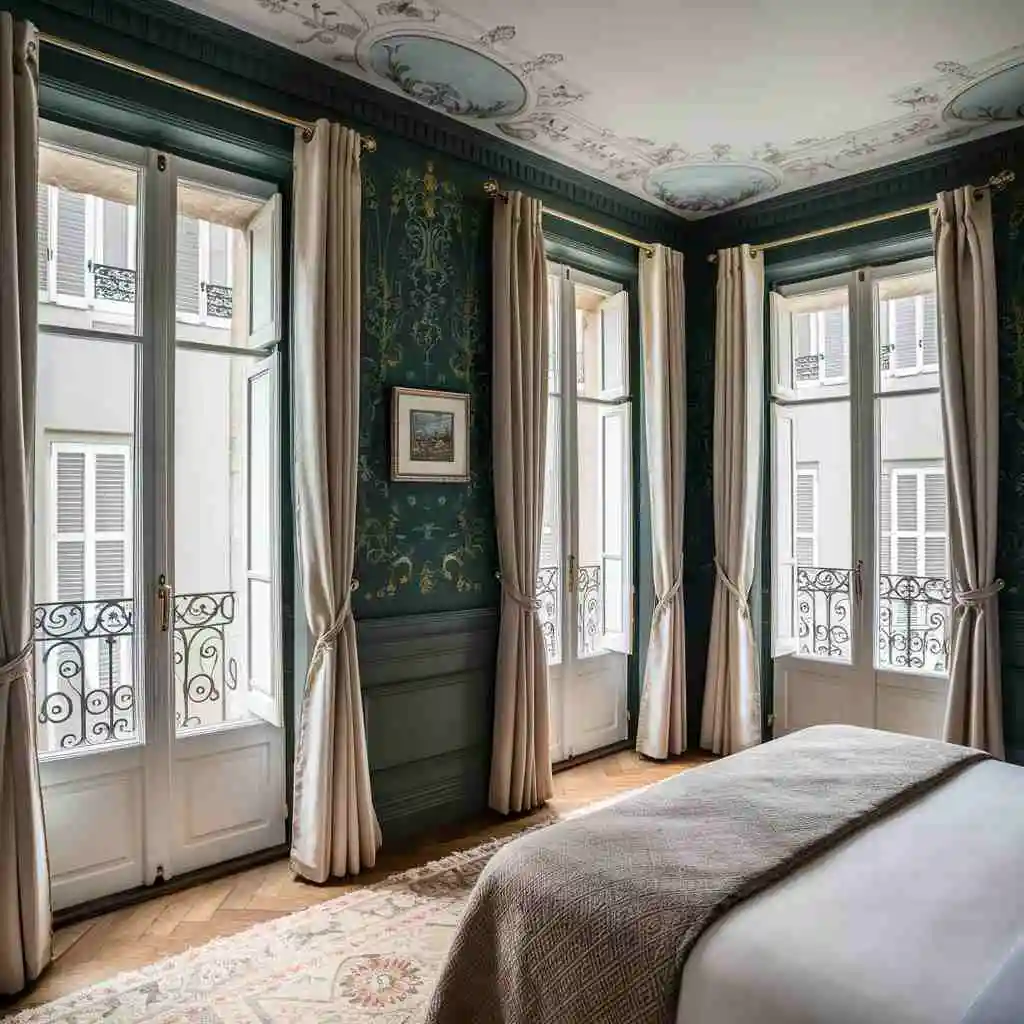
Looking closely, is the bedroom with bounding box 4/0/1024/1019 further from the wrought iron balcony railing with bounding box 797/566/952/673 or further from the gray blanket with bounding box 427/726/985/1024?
the gray blanket with bounding box 427/726/985/1024

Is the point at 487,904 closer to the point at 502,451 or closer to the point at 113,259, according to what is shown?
the point at 502,451

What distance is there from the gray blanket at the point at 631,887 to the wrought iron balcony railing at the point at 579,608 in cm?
195

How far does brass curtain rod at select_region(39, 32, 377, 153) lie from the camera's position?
7.83ft

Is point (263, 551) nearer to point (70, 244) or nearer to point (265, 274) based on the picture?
point (265, 274)

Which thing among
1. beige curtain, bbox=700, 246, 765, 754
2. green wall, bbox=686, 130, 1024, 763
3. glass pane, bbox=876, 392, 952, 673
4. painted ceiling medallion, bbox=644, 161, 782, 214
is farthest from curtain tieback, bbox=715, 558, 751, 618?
painted ceiling medallion, bbox=644, 161, 782, 214

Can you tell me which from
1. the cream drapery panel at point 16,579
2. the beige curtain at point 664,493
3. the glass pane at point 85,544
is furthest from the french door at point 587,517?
the cream drapery panel at point 16,579

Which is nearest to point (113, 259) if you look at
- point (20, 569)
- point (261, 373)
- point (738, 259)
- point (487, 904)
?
point (261, 373)

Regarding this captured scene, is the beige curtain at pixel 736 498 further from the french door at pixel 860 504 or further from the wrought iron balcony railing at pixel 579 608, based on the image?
the wrought iron balcony railing at pixel 579 608

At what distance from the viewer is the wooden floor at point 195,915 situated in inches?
90.0

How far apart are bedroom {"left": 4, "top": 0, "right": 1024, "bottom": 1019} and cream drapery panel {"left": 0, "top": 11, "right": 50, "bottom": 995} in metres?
0.31

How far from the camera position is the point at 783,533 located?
438cm

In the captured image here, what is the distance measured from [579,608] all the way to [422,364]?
1.63 m

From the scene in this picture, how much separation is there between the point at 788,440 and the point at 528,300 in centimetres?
177

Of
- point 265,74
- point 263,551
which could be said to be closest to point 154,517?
point 263,551
